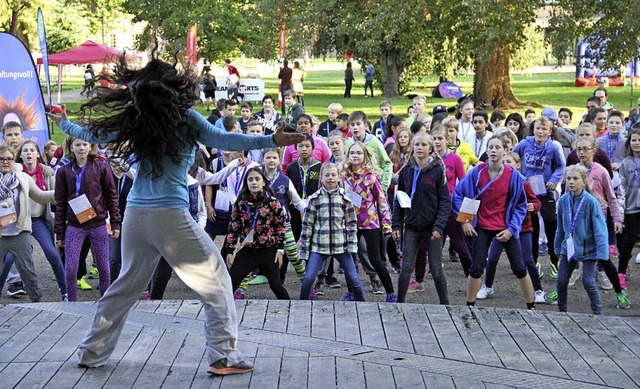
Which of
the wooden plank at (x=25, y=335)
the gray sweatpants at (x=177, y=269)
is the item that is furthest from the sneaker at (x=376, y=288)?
the gray sweatpants at (x=177, y=269)

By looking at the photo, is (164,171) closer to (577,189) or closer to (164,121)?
(164,121)

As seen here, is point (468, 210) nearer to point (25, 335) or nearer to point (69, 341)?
point (69, 341)

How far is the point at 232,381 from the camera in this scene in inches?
263

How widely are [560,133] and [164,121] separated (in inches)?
361

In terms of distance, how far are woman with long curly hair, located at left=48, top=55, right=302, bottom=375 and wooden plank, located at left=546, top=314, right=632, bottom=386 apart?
7.34 feet

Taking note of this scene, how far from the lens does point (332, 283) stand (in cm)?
1152

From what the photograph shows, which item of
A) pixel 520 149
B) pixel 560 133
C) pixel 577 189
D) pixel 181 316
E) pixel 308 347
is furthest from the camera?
pixel 560 133

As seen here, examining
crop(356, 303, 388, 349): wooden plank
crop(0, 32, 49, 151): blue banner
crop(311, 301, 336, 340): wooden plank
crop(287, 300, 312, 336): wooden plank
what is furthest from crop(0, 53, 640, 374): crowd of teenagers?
crop(0, 32, 49, 151): blue banner

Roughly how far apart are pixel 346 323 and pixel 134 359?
5.85 ft

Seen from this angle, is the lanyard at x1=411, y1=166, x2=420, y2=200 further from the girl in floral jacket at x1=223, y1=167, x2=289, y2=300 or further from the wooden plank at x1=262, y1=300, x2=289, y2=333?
the wooden plank at x1=262, y1=300, x2=289, y2=333

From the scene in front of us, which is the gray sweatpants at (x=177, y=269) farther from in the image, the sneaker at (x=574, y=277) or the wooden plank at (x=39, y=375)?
the sneaker at (x=574, y=277)

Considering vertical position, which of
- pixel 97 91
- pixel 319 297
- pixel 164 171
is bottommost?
pixel 319 297

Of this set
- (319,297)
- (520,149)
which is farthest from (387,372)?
(520,149)

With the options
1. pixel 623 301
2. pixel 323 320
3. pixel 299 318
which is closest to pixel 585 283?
pixel 623 301
